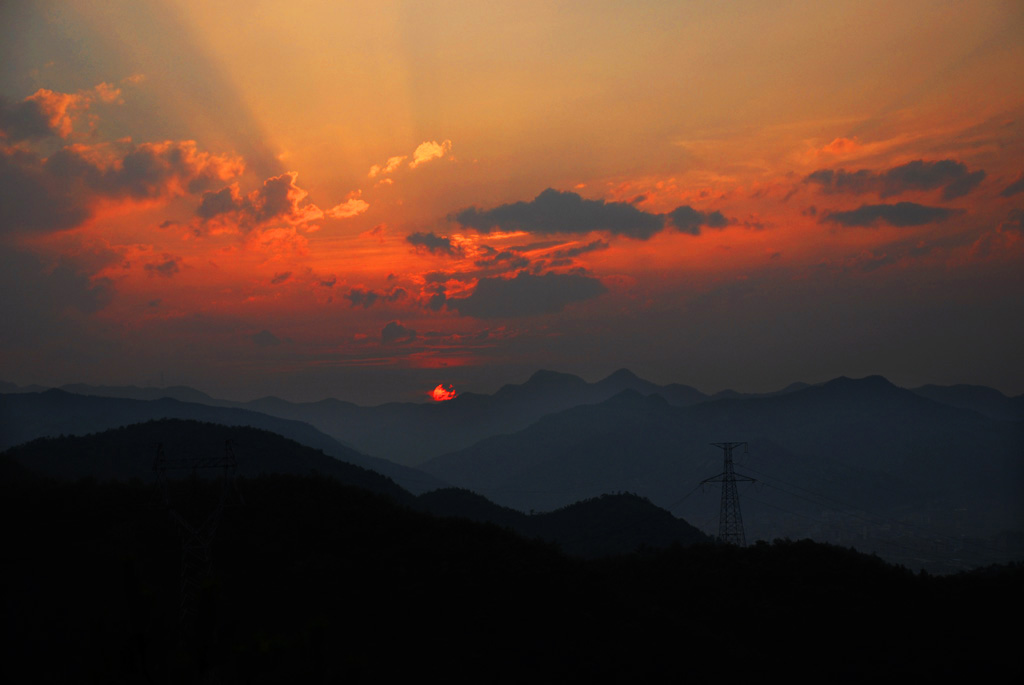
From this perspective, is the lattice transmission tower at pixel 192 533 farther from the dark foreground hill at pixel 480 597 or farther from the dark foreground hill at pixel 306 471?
the dark foreground hill at pixel 306 471

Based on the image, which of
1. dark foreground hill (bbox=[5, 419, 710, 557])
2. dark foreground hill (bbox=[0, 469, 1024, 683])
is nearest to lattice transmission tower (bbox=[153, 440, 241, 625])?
dark foreground hill (bbox=[0, 469, 1024, 683])

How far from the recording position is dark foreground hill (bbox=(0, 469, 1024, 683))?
66.3m

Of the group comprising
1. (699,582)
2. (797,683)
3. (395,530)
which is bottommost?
(797,683)

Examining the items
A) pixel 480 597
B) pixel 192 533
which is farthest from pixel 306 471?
pixel 192 533

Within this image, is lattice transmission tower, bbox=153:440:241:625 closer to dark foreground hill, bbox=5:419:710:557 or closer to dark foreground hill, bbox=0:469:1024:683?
dark foreground hill, bbox=0:469:1024:683

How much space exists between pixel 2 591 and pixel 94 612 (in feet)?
32.4

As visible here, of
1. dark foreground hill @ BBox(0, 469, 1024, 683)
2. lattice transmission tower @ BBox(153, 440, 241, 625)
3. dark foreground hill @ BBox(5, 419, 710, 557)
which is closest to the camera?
lattice transmission tower @ BBox(153, 440, 241, 625)

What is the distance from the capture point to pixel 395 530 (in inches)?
3450

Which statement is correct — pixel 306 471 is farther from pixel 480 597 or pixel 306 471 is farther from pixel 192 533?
pixel 192 533

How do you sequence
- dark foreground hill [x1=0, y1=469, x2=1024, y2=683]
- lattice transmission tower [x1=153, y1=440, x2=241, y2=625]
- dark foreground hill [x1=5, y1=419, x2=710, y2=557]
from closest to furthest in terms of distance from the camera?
lattice transmission tower [x1=153, y1=440, x2=241, y2=625], dark foreground hill [x1=0, y1=469, x2=1024, y2=683], dark foreground hill [x1=5, y1=419, x2=710, y2=557]

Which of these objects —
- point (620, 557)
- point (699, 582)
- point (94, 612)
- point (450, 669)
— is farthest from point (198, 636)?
point (620, 557)

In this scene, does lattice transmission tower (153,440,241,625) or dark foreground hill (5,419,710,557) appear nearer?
lattice transmission tower (153,440,241,625)

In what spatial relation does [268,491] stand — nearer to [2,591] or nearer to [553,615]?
[2,591]

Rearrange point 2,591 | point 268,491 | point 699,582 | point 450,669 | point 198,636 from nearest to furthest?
point 198,636 → point 450,669 → point 2,591 → point 699,582 → point 268,491
